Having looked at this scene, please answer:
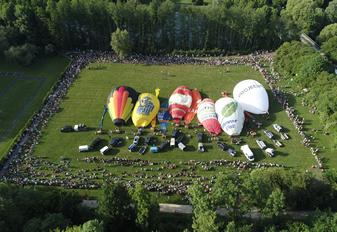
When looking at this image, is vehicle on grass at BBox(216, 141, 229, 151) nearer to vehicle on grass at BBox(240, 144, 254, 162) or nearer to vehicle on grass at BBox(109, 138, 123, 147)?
vehicle on grass at BBox(240, 144, 254, 162)

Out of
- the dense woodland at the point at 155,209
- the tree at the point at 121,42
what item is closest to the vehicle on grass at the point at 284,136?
the dense woodland at the point at 155,209

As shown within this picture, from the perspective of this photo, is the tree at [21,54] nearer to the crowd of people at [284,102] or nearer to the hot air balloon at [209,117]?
the hot air balloon at [209,117]

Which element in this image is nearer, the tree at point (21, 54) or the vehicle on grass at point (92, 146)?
the vehicle on grass at point (92, 146)

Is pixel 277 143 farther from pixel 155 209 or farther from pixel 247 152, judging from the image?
pixel 155 209

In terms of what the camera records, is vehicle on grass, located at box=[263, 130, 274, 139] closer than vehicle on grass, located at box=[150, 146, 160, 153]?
No

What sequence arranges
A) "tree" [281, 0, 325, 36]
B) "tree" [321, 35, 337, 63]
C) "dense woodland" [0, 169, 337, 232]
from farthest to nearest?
"tree" [281, 0, 325, 36] → "tree" [321, 35, 337, 63] → "dense woodland" [0, 169, 337, 232]

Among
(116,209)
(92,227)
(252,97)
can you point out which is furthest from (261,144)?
(92,227)

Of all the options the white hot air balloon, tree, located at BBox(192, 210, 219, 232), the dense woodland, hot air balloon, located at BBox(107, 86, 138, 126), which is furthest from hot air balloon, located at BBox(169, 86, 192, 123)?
tree, located at BBox(192, 210, 219, 232)
